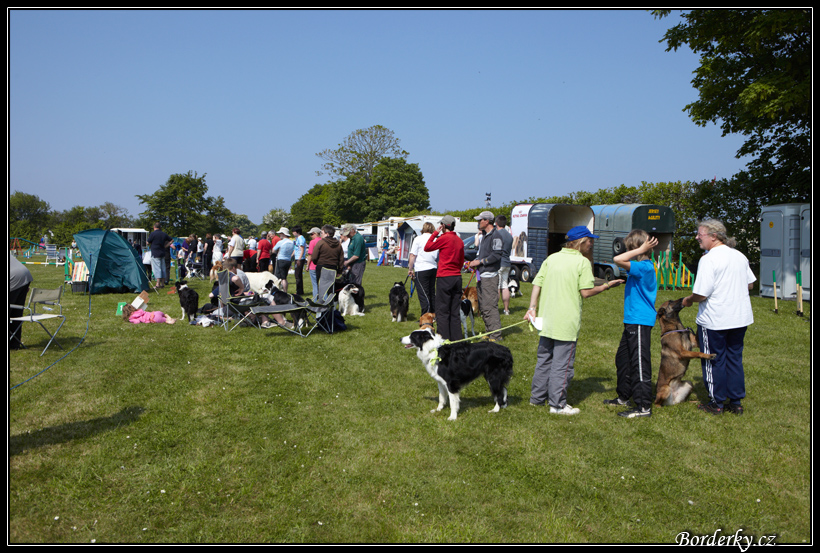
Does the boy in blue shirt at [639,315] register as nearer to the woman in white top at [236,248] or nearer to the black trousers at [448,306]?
the black trousers at [448,306]

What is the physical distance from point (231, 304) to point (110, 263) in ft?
21.7

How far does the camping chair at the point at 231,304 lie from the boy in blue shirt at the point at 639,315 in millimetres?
6114

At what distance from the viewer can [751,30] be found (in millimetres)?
12305

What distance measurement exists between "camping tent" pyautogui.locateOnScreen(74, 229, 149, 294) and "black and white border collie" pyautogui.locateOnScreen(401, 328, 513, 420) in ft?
36.3

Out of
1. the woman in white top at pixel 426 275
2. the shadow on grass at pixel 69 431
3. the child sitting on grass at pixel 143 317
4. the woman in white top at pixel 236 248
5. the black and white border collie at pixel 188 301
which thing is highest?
the woman in white top at pixel 236 248

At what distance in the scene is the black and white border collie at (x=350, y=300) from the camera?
32.8 ft

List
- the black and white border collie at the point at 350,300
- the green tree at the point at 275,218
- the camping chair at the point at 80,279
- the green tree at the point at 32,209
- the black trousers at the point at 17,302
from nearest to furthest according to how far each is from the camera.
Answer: the black trousers at the point at 17,302
the black and white border collie at the point at 350,300
the camping chair at the point at 80,279
the green tree at the point at 32,209
the green tree at the point at 275,218

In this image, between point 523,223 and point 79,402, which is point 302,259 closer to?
point 79,402

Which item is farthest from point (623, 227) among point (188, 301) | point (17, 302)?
point (17, 302)

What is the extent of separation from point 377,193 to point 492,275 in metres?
49.1

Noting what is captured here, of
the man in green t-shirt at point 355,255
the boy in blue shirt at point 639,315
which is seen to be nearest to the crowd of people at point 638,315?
the boy in blue shirt at point 639,315

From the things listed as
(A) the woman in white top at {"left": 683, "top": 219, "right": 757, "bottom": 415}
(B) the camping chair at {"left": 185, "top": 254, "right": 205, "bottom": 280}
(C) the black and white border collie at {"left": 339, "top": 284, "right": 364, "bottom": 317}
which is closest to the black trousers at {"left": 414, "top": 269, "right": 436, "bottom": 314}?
(C) the black and white border collie at {"left": 339, "top": 284, "right": 364, "bottom": 317}

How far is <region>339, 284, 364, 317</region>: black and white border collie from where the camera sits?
10000mm

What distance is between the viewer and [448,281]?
256 inches
